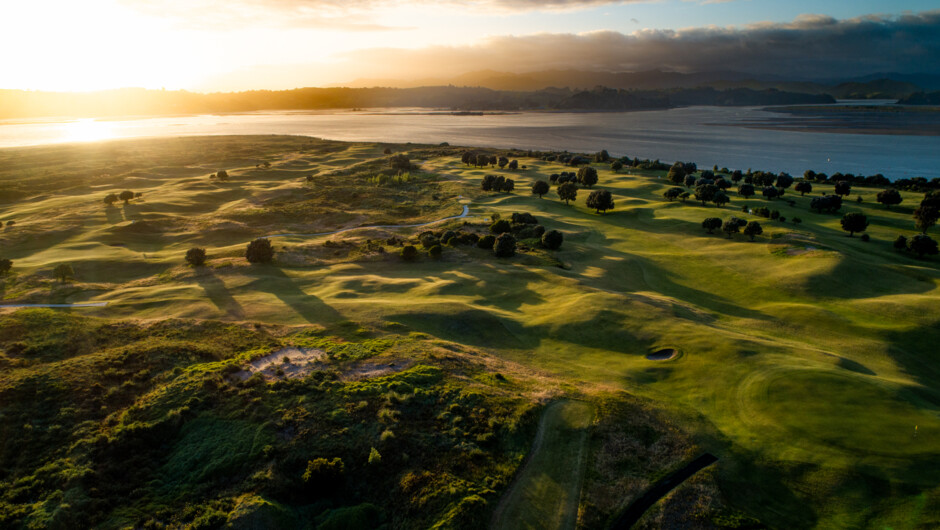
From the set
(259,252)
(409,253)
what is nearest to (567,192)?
(409,253)

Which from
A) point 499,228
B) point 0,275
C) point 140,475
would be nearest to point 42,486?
point 140,475

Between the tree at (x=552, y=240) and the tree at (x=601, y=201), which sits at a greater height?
the tree at (x=601, y=201)

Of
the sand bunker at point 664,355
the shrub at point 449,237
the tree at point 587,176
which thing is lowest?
the sand bunker at point 664,355

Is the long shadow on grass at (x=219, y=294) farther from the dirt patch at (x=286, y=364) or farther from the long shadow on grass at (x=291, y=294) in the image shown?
the dirt patch at (x=286, y=364)

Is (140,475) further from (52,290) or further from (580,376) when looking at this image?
(52,290)

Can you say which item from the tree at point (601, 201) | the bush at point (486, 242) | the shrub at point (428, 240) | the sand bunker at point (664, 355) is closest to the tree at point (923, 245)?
the tree at point (601, 201)

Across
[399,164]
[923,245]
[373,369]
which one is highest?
[399,164]

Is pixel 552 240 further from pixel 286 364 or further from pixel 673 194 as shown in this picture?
pixel 286 364
